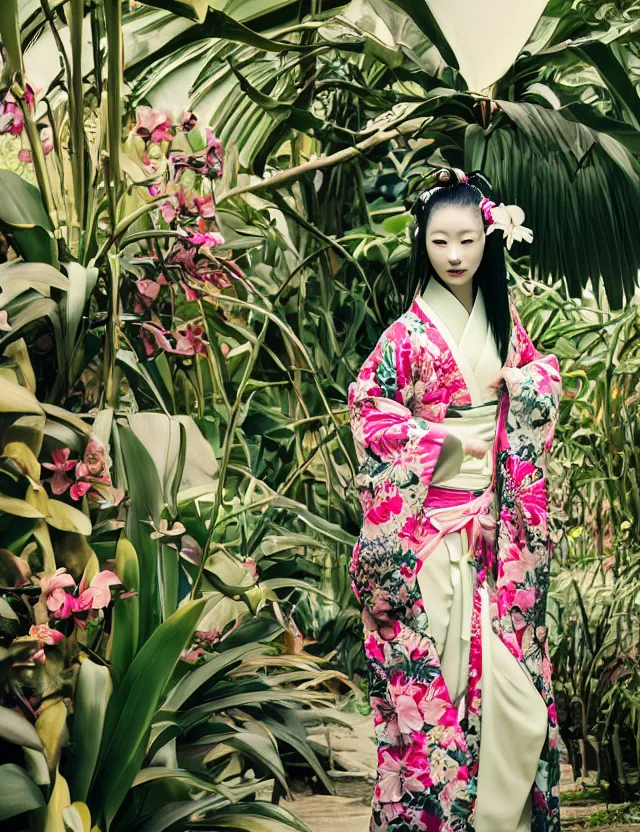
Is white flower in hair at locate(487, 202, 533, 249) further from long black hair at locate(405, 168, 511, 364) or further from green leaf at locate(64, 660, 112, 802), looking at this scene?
green leaf at locate(64, 660, 112, 802)

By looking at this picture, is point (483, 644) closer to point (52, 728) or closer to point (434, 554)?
point (434, 554)

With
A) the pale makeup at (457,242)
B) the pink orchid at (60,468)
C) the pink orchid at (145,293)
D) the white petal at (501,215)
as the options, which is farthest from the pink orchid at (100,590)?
the white petal at (501,215)

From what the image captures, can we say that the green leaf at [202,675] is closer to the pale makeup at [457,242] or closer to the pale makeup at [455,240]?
the pale makeup at [457,242]

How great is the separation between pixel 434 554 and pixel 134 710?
1.67 ft

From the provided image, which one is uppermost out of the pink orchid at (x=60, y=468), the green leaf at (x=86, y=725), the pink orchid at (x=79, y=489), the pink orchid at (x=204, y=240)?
the pink orchid at (x=204, y=240)

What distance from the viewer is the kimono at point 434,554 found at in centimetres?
170

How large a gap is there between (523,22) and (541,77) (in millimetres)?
123

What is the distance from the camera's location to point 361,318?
2.53m

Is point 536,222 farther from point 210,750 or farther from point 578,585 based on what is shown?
point 210,750

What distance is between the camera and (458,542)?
177 centimetres

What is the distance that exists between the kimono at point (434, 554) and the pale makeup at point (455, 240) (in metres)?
0.07

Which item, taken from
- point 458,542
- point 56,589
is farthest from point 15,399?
point 458,542

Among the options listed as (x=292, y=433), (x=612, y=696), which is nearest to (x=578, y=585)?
(x=612, y=696)

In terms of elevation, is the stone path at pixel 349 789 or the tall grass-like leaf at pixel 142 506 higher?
the tall grass-like leaf at pixel 142 506
